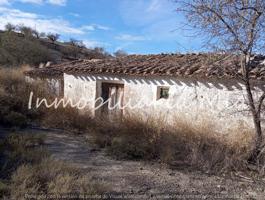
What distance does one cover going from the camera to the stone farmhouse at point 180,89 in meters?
9.07

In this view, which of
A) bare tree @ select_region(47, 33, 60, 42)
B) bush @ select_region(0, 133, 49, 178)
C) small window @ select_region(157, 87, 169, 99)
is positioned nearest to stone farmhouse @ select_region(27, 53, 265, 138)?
small window @ select_region(157, 87, 169, 99)

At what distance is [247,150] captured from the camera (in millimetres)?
8062

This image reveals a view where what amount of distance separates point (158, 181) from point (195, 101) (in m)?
3.86

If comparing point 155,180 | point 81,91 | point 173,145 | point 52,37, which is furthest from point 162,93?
point 52,37

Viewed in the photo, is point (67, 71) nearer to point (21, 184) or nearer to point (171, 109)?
point (171, 109)

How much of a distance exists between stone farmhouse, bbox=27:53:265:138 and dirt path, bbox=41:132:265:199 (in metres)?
2.41

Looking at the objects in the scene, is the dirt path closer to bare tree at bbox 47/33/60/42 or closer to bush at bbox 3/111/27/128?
bush at bbox 3/111/27/128

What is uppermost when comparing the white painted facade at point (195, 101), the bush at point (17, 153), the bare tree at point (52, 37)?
the bare tree at point (52, 37)

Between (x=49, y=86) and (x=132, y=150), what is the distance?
949 cm

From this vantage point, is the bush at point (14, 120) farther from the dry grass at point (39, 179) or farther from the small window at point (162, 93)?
the small window at point (162, 93)

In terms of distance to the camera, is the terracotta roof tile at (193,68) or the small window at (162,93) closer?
the terracotta roof tile at (193,68)

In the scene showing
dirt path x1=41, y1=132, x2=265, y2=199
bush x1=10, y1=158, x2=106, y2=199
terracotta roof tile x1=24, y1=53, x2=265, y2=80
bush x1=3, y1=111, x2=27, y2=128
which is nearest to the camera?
bush x1=10, y1=158, x2=106, y2=199

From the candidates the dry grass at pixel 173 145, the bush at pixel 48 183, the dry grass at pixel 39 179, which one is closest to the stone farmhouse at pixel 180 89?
the dry grass at pixel 173 145

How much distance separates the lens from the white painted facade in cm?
915
